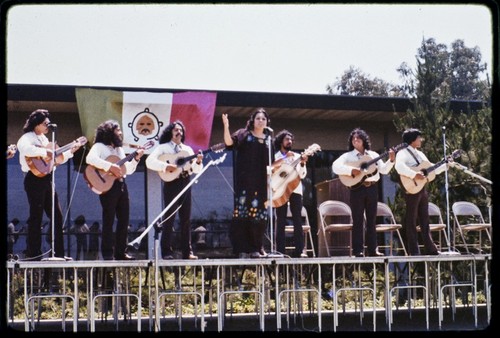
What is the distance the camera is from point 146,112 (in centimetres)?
1248

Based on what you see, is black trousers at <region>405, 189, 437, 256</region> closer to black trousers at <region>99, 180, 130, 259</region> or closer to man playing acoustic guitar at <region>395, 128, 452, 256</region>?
man playing acoustic guitar at <region>395, 128, 452, 256</region>

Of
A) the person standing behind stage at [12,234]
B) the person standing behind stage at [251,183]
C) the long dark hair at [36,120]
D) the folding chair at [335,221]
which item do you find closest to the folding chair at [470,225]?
the folding chair at [335,221]

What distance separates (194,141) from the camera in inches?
496

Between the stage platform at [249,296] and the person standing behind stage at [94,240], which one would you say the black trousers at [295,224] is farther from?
the person standing behind stage at [94,240]

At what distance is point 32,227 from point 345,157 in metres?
3.86

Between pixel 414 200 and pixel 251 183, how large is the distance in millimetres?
2084

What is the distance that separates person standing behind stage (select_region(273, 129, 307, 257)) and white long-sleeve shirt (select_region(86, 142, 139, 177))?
183 centimetres

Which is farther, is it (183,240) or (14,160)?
(14,160)

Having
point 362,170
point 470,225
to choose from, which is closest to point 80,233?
A: point 362,170

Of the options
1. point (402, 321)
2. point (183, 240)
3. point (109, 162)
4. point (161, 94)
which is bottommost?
point (402, 321)

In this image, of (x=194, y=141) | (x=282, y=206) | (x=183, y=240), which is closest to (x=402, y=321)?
(x=282, y=206)

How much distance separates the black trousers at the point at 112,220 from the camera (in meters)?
9.71

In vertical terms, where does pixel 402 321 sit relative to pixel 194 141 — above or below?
below

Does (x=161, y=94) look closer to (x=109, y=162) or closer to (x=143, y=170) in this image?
(x=143, y=170)
